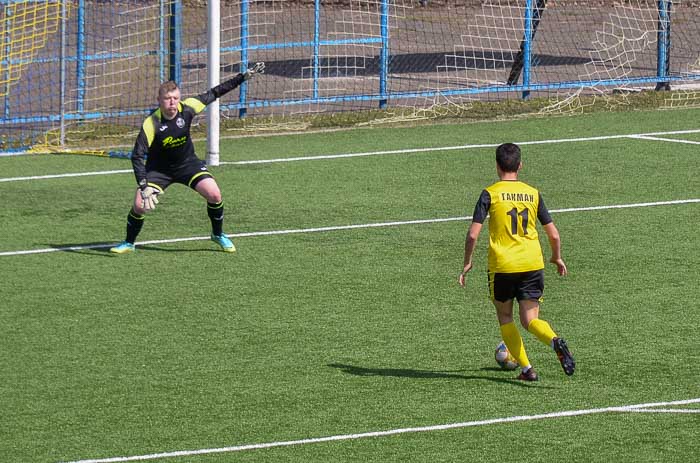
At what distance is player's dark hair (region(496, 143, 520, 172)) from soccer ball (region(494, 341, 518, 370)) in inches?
49.1

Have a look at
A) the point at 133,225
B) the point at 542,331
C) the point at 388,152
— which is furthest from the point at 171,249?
the point at 388,152

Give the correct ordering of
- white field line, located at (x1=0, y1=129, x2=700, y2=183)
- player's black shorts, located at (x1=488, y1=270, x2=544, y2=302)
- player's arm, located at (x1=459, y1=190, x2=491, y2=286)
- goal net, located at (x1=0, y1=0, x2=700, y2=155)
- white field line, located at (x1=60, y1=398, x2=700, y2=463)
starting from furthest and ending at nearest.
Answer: goal net, located at (x1=0, y1=0, x2=700, y2=155) < white field line, located at (x1=0, y1=129, x2=700, y2=183) < player's black shorts, located at (x1=488, y1=270, x2=544, y2=302) < player's arm, located at (x1=459, y1=190, x2=491, y2=286) < white field line, located at (x1=60, y1=398, x2=700, y2=463)

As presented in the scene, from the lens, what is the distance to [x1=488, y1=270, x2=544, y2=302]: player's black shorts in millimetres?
A: 9289

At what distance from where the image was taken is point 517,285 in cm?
931

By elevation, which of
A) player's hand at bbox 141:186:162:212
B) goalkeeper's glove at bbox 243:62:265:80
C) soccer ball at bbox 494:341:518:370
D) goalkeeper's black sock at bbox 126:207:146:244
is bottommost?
soccer ball at bbox 494:341:518:370

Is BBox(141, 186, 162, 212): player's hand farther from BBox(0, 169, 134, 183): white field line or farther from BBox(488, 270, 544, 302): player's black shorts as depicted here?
BBox(488, 270, 544, 302): player's black shorts

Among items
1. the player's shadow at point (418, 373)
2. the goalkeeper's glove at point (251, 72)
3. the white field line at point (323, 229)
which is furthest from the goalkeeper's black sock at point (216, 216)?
the player's shadow at point (418, 373)

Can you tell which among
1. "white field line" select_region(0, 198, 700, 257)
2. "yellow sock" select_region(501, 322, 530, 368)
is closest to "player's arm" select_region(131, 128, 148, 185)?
"white field line" select_region(0, 198, 700, 257)

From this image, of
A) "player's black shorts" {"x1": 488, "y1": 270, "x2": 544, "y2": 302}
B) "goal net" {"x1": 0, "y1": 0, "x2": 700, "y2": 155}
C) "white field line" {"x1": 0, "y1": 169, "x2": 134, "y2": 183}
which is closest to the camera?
"player's black shorts" {"x1": 488, "y1": 270, "x2": 544, "y2": 302}

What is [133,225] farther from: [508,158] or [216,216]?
[508,158]

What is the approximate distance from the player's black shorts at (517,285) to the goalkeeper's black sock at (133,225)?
498cm

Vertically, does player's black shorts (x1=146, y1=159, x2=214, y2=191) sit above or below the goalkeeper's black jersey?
below

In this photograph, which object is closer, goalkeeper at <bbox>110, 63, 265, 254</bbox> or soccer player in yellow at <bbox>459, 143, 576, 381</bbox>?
soccer player in yellow at <bbox>459, 143, 576, 381</bbox>

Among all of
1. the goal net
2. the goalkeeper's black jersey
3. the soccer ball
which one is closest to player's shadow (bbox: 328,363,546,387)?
the soccer ball
